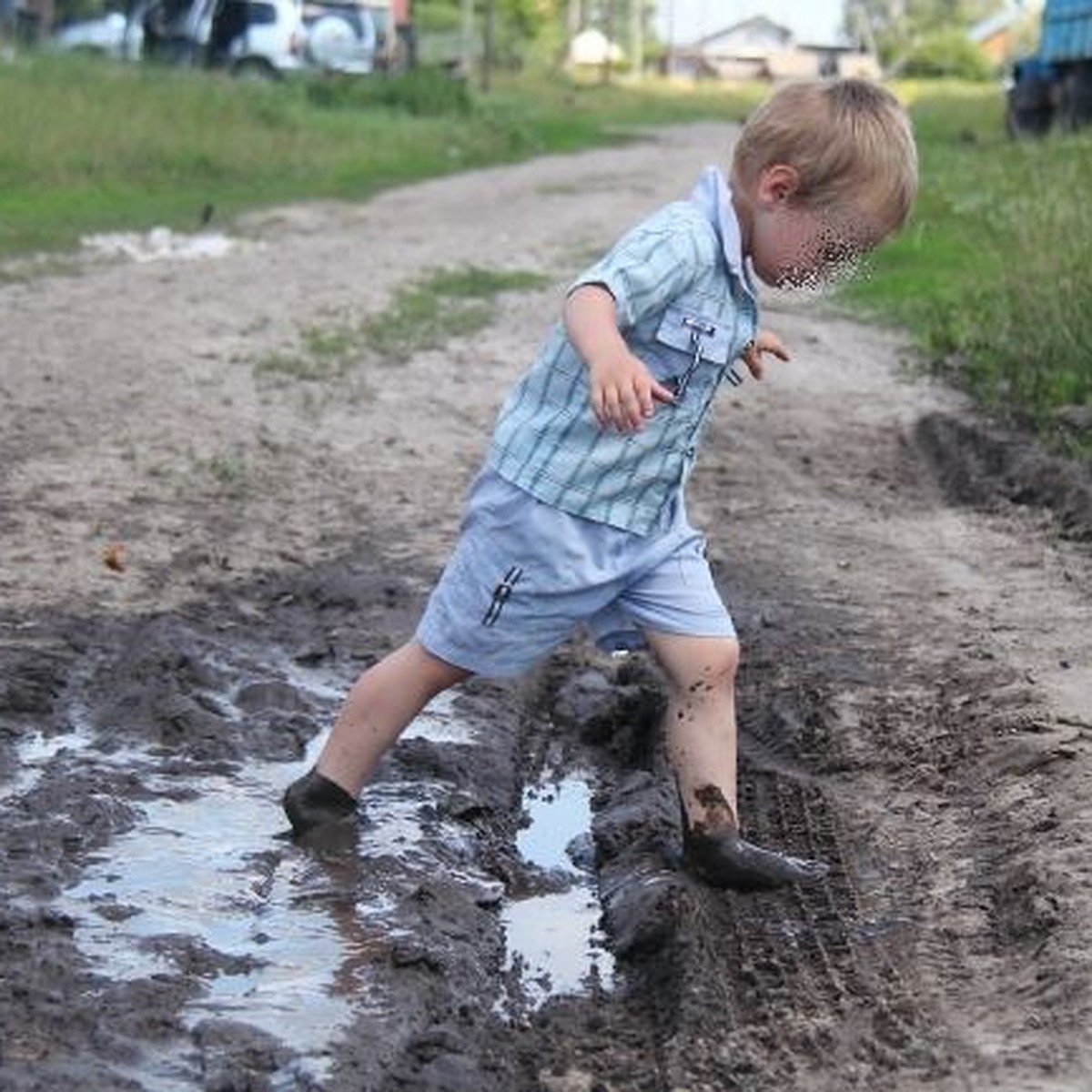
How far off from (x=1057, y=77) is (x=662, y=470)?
2555 centimetres

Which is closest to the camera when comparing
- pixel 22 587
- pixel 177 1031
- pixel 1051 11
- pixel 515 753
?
pixel 177 1031

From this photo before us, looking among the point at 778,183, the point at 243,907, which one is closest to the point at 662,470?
the point at 778,183

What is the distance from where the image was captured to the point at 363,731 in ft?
14.7

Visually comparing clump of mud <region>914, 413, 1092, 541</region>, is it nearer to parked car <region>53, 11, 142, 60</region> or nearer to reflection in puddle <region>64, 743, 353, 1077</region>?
reflection in puddle <region>64, 743, 353, 1077</region>

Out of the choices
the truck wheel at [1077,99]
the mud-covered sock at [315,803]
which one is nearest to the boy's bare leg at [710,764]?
the mud-covered sock at [315,803]

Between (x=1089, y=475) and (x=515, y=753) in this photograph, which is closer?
(x=515, y=753)

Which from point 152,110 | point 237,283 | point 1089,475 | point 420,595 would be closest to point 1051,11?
point 152,110

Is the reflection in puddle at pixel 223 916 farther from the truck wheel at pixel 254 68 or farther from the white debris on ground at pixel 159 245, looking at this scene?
the truck wheel at pixel 254 68

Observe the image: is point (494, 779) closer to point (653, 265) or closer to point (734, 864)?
point (734, 864)

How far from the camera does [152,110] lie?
68.9 feet

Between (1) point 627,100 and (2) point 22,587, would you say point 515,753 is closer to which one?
(2) point 22,587

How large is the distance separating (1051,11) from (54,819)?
2627cm

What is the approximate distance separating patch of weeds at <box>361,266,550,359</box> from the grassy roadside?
1.93 meters

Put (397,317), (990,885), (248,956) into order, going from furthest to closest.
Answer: (397,317) < (990,885) < (248,956)
